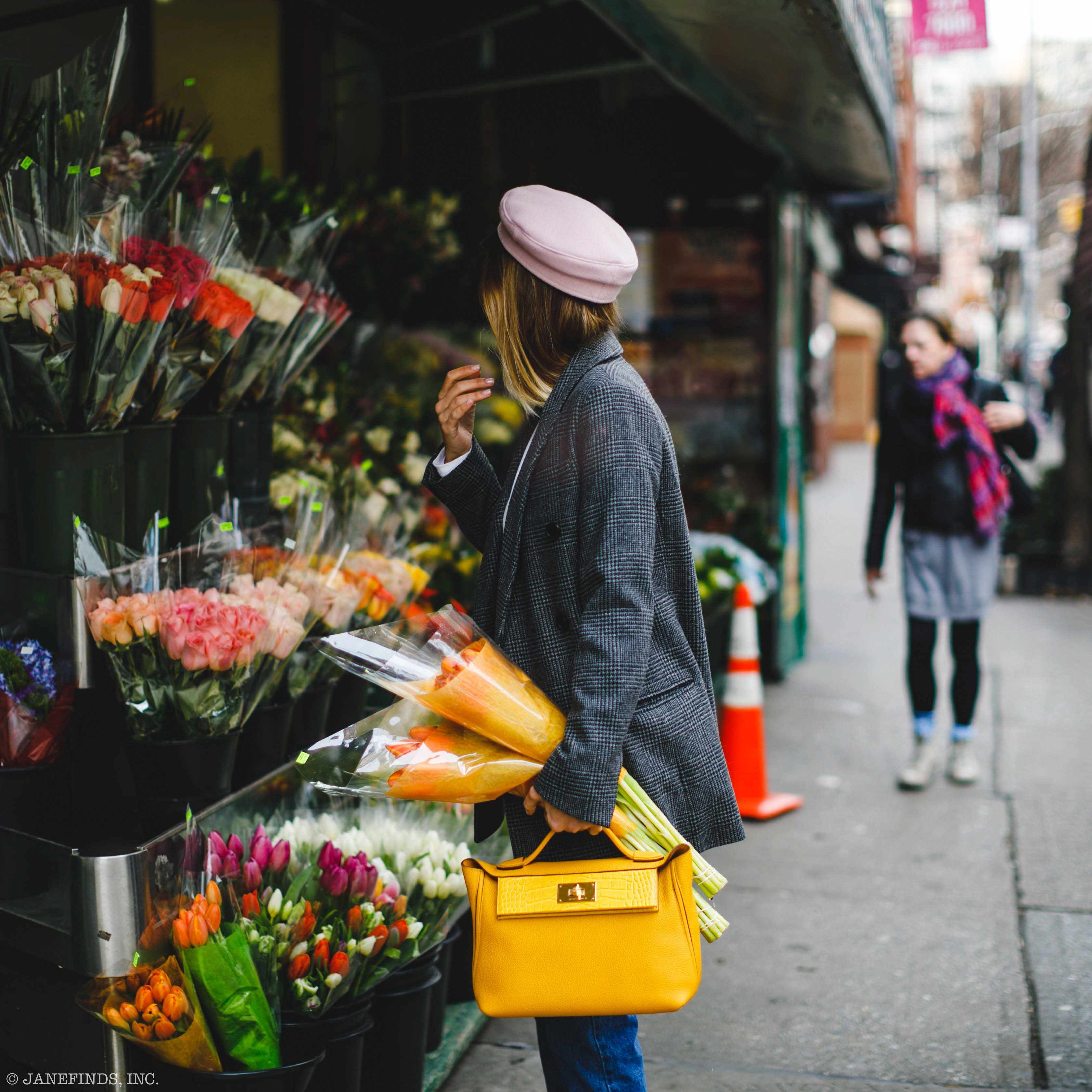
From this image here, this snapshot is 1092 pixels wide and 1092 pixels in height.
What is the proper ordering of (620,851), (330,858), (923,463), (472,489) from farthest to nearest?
1. (923,463)
2. (330,858)
3. (472,489)
4. (620,851)

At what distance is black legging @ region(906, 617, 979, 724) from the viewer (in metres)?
5.16

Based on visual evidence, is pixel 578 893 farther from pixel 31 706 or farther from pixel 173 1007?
Answer: pixel 31 706

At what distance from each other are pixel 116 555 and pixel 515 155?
14.5 feet

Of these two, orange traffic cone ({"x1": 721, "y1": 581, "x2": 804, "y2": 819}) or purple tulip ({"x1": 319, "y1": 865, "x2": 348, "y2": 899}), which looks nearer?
purple tulip ({"x1": 319, "y1": 865, "x2": 348, "y2": 899})

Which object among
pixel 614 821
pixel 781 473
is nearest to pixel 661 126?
pixel 781 473

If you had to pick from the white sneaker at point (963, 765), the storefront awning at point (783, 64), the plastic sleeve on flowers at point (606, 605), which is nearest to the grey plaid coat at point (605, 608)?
the plastic sleeve on flowers at point (606, 605)

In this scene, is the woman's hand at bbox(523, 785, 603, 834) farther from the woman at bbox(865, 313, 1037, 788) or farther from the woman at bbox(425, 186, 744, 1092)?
the woman at bbox(865, 313, 1037, 788)

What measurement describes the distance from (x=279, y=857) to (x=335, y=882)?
5.2 inches

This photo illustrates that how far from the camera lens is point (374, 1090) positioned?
2771 millimetres

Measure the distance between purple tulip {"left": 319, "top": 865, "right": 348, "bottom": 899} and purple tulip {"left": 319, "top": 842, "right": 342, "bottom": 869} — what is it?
3 centimetres

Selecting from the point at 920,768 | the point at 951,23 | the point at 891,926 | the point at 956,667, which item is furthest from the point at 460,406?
the point at 951,23

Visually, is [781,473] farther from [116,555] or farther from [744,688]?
[116,555]

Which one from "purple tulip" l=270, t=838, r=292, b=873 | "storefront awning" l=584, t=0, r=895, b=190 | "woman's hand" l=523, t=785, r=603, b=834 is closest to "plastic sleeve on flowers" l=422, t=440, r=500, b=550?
"woman's hand" l=523, t=785, r=603, b=834

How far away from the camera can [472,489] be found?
2459 millimetres
